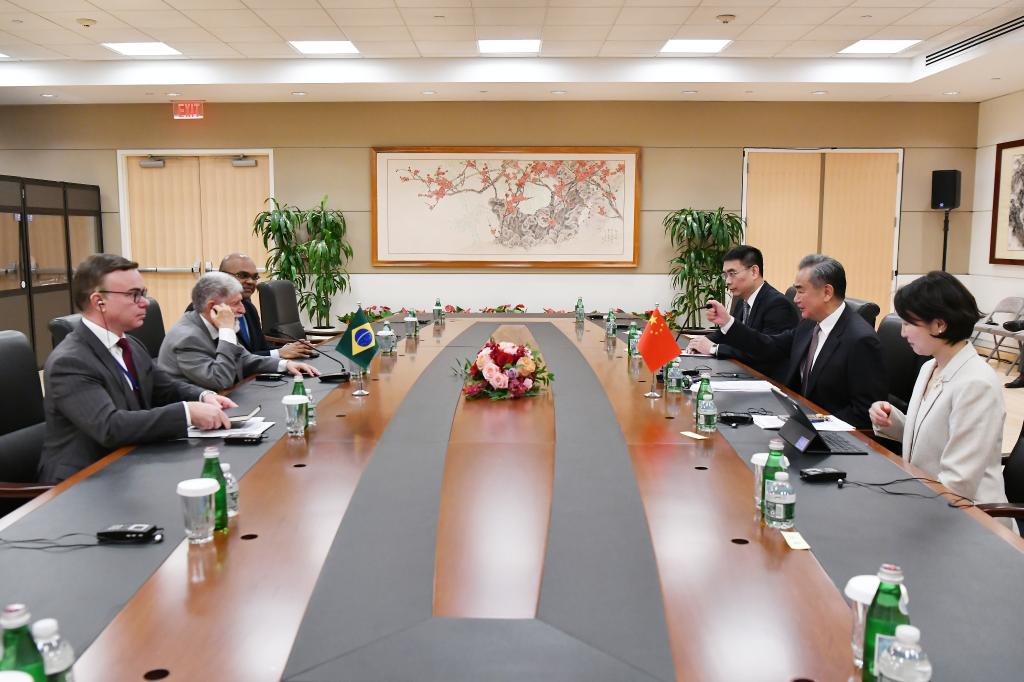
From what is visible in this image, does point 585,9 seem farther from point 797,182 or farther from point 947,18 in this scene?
point 797,182

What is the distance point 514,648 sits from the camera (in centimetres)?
142

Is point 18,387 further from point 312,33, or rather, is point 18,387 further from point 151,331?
point 312,33

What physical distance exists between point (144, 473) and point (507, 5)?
5.15 m

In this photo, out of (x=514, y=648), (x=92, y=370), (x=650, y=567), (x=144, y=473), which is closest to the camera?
(x=514, y=648)

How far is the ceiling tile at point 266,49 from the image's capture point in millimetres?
7566

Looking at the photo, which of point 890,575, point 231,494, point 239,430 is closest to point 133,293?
point 239,430

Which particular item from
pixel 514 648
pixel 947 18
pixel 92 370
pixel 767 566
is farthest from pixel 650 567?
pixel 947 18

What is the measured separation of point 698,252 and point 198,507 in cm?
802

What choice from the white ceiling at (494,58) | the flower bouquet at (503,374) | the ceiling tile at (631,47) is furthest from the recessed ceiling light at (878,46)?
the flower bouquet at (503,374)

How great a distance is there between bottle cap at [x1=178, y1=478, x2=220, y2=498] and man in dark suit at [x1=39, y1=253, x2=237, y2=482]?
3.13 ft

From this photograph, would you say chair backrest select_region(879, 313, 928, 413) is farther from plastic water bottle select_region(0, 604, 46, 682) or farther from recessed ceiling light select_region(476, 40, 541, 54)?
recessed ceiling light select_region(476, 40, 541, 54)

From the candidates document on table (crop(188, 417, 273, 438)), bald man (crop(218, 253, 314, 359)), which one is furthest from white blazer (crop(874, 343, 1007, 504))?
bald man (crop(218, 253, 314, 359))

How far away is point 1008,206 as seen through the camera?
896 cm

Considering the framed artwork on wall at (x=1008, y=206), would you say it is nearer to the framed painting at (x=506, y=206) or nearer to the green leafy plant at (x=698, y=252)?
the green leafy plant at (x=698, y=252)
